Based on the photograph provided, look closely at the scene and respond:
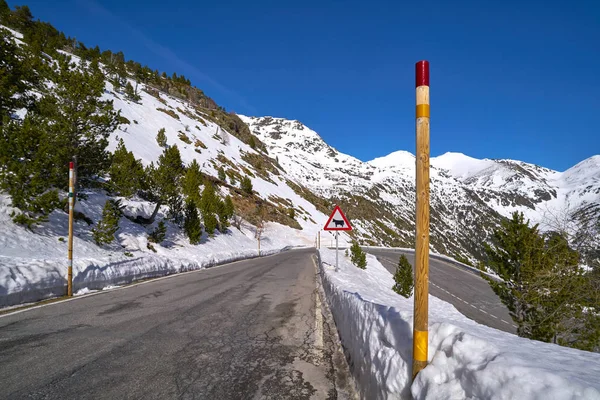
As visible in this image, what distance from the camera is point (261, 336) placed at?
19.6 feet

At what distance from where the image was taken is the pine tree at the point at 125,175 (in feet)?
73.4

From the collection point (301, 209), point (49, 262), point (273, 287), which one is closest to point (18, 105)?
point (49, 262)

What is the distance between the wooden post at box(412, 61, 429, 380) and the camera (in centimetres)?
264

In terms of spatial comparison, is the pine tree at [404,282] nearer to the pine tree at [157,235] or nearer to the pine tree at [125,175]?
the pine tree at [157,235]

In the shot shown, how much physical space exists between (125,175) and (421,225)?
23641 mm

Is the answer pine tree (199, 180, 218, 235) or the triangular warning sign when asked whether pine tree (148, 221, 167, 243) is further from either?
the triangular warning sign

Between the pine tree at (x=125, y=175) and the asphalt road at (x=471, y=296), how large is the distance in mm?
21195

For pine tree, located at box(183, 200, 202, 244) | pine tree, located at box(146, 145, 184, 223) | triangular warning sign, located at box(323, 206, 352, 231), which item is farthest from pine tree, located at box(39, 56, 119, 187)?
triangular warning sign, located at box(323, 206, 352, 231)

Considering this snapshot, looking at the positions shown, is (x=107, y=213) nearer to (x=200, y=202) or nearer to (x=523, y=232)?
(x=200, y=202)

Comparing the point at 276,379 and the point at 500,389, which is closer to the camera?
the point at 500,389

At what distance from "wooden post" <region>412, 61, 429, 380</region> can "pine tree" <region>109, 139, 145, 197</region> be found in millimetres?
21412

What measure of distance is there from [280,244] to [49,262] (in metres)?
46.3

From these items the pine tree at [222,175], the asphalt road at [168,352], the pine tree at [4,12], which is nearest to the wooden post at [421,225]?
the asphalt road at [168,352]

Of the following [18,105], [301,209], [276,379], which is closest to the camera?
[276,379]
